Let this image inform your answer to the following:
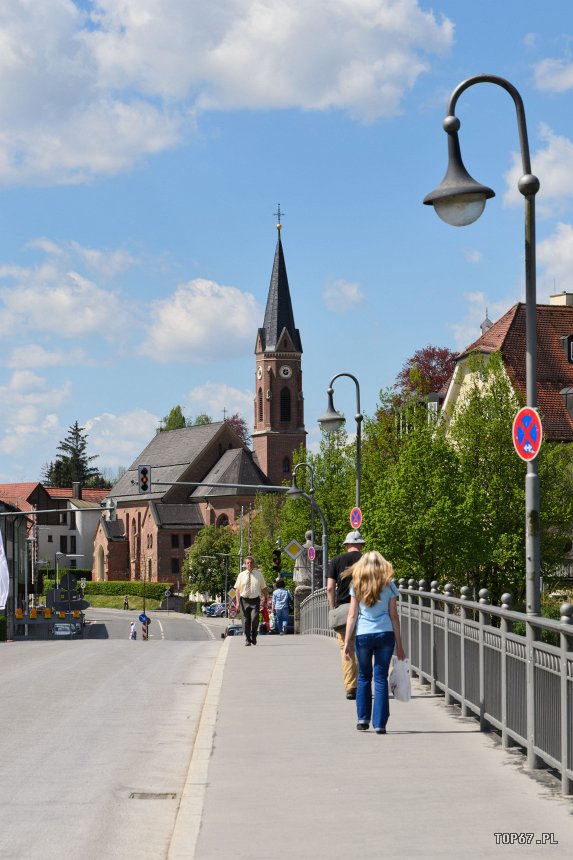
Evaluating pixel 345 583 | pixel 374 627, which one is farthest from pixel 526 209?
pixel 345 583

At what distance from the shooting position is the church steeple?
136125mm

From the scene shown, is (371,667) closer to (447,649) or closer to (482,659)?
(482,659)

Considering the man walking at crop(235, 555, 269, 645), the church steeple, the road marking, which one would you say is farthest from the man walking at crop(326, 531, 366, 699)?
the church steeple

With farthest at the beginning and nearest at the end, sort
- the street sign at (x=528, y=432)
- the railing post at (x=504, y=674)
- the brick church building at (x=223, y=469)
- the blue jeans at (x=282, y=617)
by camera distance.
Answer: the brick church building at (x=223, y=469) < the blue jeans at (x=282, y=617) < the street sign at (x=528, y=432) < the railing post at (x=504, y=674)

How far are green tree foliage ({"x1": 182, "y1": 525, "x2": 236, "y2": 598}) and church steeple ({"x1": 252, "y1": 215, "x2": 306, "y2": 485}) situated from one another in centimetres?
1741

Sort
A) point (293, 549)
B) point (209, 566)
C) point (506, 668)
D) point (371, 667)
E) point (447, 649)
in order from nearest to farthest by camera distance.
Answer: point (506, 668) → point (371, 667) → point (447, 649) → point (293, 549) → point (209, 566)

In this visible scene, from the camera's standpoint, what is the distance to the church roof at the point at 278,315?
441 feet

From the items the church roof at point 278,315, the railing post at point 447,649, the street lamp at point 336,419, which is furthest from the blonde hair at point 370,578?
the church roof at point 278,315

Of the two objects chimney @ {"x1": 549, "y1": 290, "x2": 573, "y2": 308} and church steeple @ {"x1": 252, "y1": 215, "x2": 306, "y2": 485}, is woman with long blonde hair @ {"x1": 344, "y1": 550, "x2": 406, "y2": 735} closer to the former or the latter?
chimney @ {"x1": 549, "y1": 290, "x2": 573, "y2": 308}

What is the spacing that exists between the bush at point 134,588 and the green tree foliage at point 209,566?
7.02m

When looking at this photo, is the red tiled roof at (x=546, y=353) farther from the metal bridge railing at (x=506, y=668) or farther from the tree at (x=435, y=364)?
the metal bridge railing at (x=506, y=668)

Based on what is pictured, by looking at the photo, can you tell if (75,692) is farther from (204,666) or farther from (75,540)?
(75,540)

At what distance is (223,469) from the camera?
136 metres

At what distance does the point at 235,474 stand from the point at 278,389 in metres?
11.5
